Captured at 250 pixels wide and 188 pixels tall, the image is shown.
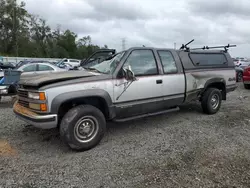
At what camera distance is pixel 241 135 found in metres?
4.72

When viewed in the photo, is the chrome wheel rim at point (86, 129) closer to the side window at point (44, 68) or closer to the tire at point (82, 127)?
the tire at point (82, 127)

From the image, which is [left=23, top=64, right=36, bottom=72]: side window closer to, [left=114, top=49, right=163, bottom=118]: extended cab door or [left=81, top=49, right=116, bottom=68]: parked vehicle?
[left=81, top=49, right=116, bottom=68]: parked vehicle

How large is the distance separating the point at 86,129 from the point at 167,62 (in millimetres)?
2454

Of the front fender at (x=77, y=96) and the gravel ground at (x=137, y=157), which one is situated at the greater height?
the front fender at (x=77, y=96)

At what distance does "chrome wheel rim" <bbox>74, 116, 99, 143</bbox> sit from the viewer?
154 inches

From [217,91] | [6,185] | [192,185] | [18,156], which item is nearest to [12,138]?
[18,156]

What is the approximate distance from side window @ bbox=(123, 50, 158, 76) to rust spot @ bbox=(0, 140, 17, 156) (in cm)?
257

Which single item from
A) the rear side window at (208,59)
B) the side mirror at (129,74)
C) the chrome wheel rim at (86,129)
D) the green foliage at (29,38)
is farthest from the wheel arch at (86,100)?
the green foliage at (29,38)

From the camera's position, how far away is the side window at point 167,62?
510 centimetres

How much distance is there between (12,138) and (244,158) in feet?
14.2

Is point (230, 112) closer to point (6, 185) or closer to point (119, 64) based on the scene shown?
point (119, 64)

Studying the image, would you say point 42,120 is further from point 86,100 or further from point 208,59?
point 208,59

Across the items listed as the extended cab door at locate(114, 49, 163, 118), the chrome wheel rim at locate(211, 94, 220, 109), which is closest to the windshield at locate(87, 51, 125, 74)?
the extended cab door at locate(114, 49, 163, 118)

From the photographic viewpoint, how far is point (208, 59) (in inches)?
245
